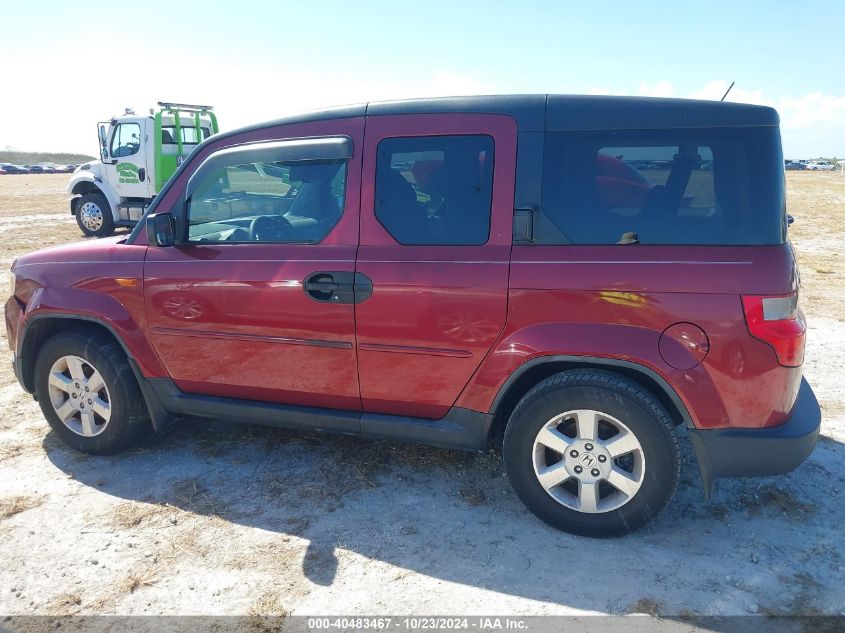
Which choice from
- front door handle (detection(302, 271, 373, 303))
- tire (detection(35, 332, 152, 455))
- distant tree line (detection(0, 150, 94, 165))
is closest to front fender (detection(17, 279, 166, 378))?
tire (detection(35, 332, 152, 455))

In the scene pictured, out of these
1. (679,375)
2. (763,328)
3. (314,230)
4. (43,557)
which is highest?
(314,230)

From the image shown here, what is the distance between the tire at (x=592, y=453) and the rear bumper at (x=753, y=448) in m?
0.13

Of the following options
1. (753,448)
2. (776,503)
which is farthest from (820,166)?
(753,448)

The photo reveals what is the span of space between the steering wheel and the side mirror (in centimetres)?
44

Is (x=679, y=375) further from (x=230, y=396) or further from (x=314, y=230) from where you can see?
(x=230, y=396)

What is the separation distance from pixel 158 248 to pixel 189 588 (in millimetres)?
1844

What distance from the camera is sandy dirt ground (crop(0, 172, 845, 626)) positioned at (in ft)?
8.50

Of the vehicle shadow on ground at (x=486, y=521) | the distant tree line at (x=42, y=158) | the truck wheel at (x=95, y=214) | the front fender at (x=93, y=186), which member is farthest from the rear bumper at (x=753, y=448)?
the distant tree line at (x=42, y=158)

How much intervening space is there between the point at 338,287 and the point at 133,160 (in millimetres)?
11773

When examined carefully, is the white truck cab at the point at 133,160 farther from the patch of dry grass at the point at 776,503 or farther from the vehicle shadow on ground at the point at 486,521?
the patch of dry grass at the point at 776,503

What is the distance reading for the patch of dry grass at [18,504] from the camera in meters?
3.27

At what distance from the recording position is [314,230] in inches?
129

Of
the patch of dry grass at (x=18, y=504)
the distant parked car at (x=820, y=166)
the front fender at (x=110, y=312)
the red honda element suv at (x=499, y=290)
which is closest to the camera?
the red honda element suv at (x=499, y=290)

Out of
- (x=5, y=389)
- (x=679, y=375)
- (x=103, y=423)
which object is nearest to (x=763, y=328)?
(x=679, y=375)
